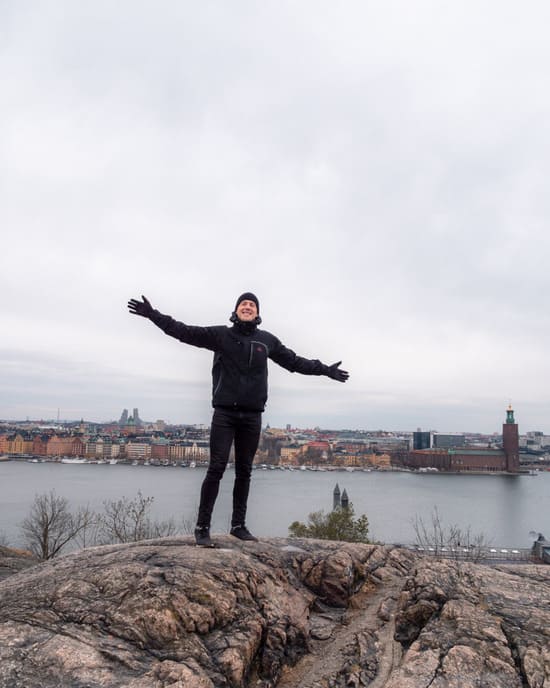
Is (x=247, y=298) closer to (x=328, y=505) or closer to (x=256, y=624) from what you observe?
(x=256, y=624)

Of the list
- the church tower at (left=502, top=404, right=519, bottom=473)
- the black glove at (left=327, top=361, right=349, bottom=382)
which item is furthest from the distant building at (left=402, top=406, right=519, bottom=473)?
the black glove at (left=327, top=361, right=349, bottom=382)

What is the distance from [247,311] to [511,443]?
142332mm

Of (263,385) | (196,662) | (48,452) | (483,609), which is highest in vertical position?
(263,385)

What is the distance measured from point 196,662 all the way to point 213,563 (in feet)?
3.21

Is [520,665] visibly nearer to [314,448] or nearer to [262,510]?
[262,510]

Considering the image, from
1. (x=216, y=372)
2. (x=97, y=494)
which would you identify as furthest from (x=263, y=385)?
(x=97, y=494)

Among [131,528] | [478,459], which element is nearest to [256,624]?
[131,528]

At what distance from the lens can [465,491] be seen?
77.4 m

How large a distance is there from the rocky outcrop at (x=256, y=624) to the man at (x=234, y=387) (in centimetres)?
49

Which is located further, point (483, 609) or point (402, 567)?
point (402, 567)

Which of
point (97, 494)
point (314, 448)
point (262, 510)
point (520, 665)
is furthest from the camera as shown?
point (314, 448)

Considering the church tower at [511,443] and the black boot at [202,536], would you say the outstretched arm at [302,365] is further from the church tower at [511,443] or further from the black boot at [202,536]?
the church tower at [511,443]

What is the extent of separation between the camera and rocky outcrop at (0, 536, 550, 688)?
2898 mm

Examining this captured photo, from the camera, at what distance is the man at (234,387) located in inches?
183
